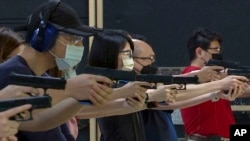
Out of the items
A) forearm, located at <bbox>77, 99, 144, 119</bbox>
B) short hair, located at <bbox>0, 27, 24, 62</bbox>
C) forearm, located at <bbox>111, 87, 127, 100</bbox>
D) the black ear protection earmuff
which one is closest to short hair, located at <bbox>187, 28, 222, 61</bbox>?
forearm, located at <bbox>77, 99, 144, 119</bbox>

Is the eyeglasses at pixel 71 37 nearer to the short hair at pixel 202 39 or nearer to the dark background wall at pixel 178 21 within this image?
the short hair at pixel 202 39

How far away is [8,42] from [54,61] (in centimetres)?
42

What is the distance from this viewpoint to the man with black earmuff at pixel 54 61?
2146 mm

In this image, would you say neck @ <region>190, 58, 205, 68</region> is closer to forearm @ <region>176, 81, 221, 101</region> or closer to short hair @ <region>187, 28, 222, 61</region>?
short hair @ <region>187, 28, 222, 61</region>

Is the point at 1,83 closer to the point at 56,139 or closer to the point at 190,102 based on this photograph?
the point at 56,139

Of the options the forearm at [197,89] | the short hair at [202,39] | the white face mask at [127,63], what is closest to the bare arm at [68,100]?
the white face mask at [127,63]

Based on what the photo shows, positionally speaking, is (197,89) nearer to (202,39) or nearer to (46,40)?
(202,39)

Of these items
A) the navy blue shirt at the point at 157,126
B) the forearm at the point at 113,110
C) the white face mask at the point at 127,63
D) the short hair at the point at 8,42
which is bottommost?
the navy blue shirt at the point at 157,126

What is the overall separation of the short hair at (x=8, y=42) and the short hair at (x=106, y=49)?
1.03 ft

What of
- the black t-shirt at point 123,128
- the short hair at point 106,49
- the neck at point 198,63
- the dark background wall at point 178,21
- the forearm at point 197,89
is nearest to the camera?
the short hair at point 106,49

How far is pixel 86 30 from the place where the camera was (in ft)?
7.58

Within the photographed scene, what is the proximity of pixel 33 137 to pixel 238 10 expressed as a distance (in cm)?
357

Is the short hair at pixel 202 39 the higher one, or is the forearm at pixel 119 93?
the short hair at pixel 202 39

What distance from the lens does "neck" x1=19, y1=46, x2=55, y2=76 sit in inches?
90.7
